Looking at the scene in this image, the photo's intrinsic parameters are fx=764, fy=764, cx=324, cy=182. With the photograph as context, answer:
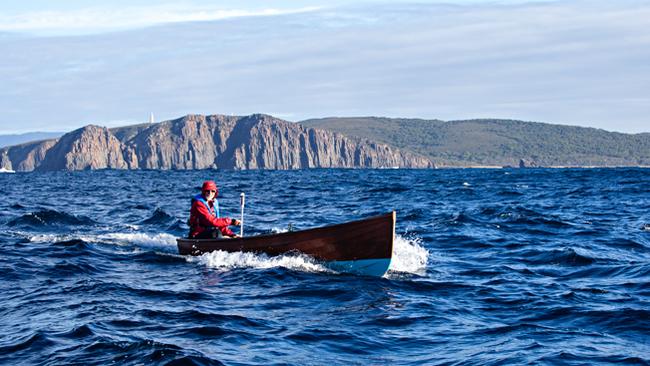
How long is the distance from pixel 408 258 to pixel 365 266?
236cm

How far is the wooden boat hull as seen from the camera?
16.0m

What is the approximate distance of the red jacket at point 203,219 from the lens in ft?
61.3

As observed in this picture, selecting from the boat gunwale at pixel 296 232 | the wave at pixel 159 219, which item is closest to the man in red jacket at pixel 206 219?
the boat gunwale at pixel 296 232

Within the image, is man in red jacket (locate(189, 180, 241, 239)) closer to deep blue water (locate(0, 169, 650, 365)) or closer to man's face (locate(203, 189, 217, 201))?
man's face (locate(203, 189, 217, 201))

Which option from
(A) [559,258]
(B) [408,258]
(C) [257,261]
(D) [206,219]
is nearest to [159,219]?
(D) [206,219]

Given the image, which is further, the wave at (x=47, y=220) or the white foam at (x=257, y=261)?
the wave at (x=47, y=220)

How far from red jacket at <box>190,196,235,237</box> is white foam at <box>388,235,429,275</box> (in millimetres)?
4188

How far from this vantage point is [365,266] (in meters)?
16.3

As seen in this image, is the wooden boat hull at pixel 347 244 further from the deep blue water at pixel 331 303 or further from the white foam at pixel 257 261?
the deep blue water at pixel 331 303

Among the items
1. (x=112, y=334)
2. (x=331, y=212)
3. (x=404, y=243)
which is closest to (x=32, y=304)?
(x=112, y=334)

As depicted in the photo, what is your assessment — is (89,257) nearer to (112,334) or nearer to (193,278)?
(193,278)

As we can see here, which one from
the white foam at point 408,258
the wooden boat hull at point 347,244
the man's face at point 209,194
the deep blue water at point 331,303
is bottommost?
the deep blue water at point 331,303

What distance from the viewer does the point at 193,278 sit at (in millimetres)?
16094

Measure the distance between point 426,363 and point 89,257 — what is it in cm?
1196
